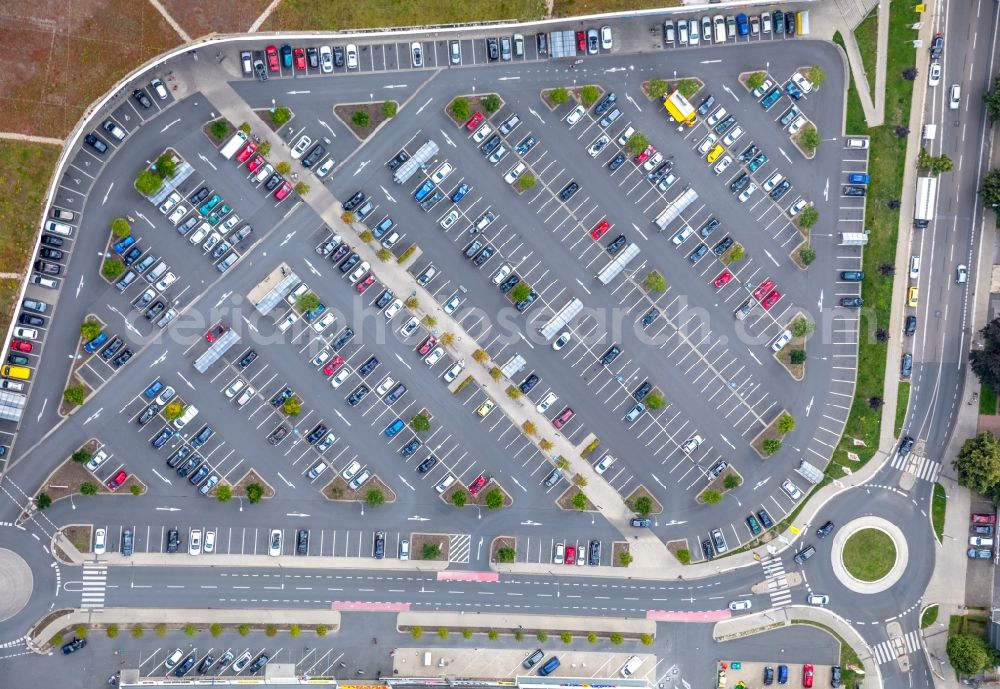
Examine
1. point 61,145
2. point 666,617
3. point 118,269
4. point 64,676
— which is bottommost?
point 64,676

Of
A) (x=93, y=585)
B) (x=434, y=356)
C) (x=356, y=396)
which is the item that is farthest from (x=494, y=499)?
(x=93, y=585)

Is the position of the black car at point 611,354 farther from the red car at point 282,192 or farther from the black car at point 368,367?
the red car at point 282,192

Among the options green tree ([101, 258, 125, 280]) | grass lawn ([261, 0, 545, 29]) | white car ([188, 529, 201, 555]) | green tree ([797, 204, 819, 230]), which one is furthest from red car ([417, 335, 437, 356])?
green tree ([797, 204, 819, 230])

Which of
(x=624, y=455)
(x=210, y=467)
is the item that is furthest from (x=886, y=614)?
(x=210, y=467)

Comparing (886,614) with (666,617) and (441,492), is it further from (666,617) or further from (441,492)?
(441,492)

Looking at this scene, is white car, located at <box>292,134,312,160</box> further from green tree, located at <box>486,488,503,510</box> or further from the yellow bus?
green tree, located at <box>486,488,503,510</box>

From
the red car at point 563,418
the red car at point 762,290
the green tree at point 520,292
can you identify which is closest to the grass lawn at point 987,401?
the red car at point 762,290
